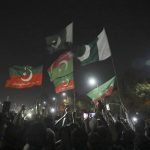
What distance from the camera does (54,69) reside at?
14383mm

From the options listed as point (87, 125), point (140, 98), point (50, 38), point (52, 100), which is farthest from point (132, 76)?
point (52, 100)

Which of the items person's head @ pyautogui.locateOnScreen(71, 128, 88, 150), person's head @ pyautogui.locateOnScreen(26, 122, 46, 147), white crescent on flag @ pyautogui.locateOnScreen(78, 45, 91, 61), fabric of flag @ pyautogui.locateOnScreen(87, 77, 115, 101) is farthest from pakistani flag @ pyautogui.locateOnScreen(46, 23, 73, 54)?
person's head @ pyautogui.locateOnScreen(26, 122, 46, 147)

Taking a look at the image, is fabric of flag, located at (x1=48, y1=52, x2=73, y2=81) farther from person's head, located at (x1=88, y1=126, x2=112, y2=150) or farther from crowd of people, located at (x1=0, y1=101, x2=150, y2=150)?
person's head, located at (x1=88, y1=126, x2=112, y2=150)

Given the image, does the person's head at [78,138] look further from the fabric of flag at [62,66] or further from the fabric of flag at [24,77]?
the fabric of flag at [24,77]

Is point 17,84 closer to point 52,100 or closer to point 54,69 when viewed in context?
point 54,69

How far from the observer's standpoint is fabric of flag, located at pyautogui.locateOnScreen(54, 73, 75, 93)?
13.0 m

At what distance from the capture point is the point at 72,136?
725cm

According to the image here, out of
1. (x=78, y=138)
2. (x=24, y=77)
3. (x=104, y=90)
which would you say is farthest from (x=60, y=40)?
(x=78, y=138)

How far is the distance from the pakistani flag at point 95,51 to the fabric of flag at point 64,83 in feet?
4.75

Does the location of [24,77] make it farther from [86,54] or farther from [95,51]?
[95,51]

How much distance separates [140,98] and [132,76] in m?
7.66

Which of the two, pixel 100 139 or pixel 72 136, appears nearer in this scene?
pixel 100 139

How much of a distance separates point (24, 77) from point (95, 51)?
469cm

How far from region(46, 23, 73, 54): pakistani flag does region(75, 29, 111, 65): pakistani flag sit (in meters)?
1.11
